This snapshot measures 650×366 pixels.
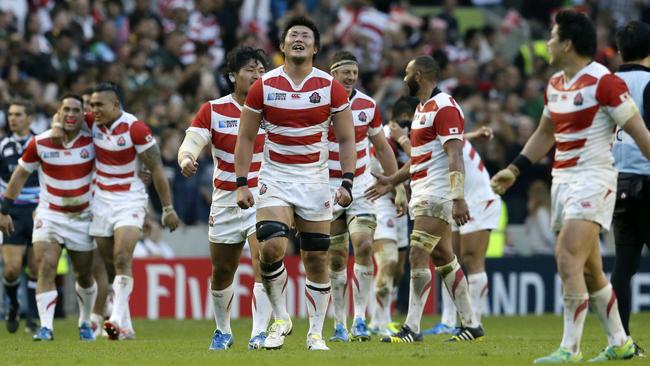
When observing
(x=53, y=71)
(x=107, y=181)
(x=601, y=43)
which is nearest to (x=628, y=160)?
(x=107, y=181)

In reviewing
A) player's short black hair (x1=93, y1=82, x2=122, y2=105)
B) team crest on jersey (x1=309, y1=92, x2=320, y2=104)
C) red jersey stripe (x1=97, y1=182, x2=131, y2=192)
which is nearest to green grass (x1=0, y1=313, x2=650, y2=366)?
red jersey stripe (x1=97, y1=182, x2=131, y2=192)

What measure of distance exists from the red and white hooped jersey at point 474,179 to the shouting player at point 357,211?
131 centimetres

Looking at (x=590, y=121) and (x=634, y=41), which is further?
(x=634, y=41)

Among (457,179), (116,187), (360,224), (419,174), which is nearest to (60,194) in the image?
(116,187)

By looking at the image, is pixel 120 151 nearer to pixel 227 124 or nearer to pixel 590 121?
pixel 227 124

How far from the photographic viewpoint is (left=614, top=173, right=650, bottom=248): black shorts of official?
36.6 feet

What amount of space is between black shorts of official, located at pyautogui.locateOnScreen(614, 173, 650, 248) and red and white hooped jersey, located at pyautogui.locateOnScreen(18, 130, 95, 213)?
632cm

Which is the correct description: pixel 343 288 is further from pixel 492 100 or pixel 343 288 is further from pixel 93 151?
pixel 492 100

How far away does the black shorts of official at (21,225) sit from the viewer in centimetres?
1720

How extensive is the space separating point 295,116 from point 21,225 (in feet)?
23.2

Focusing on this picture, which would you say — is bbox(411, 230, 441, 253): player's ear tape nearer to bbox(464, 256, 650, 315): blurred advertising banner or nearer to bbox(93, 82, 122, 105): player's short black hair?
bbox(93, 82, 122, 105): player's short black hair

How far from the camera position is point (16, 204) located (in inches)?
687

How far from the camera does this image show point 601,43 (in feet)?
95.5

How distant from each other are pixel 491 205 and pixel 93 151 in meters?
4.44
